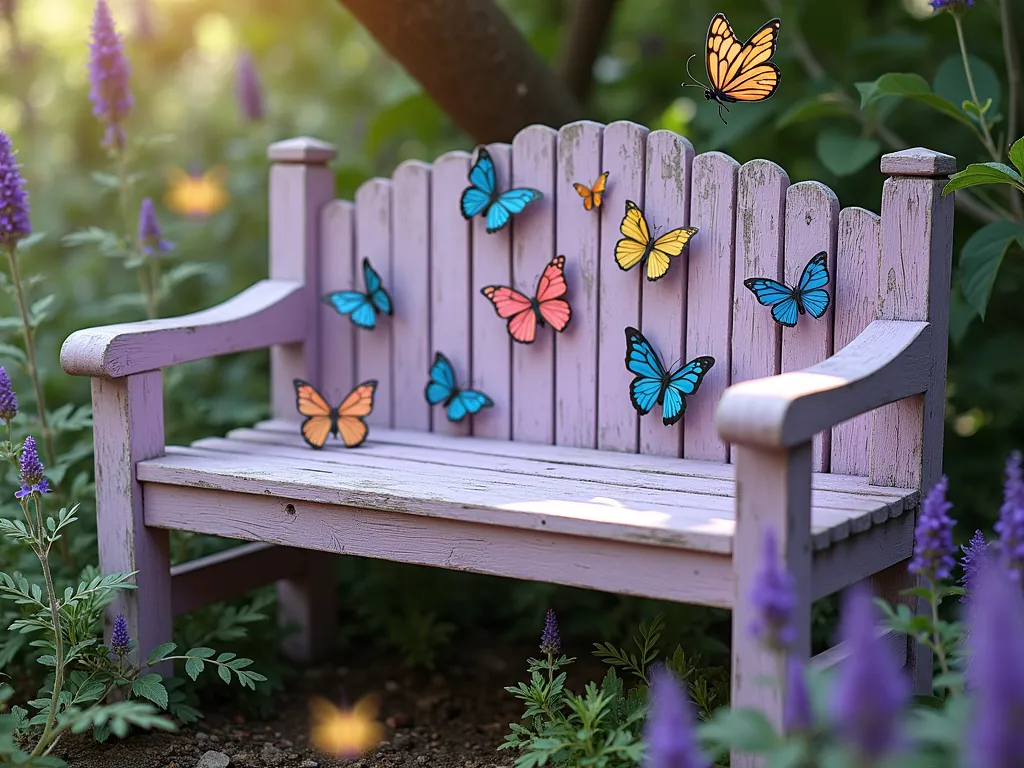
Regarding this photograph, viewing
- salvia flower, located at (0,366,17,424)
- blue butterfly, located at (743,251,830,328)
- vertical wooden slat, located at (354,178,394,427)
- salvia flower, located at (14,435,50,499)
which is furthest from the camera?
vertical wooden slat, located at (354,178,394,427)

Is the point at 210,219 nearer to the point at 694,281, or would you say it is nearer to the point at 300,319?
the point at 300,319

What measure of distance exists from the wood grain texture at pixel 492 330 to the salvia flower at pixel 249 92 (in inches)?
65.7

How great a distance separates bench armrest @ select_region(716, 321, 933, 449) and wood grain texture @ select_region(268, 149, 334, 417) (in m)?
1.55

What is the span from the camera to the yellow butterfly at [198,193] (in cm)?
466

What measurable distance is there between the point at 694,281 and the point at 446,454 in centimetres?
73

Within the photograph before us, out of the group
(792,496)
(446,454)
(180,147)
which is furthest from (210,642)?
(180,147)

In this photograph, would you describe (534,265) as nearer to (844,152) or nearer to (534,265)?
(534,265)

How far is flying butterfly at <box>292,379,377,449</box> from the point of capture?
10.0 ft

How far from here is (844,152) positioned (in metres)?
3.28

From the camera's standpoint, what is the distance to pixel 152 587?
290 cm

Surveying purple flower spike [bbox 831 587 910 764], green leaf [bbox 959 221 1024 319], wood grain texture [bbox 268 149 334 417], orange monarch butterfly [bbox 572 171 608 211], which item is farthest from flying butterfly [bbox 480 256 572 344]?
purple flower spike [bbox 831 587 910 764]

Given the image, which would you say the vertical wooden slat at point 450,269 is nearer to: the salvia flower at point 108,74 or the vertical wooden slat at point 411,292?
the vertical wooden slat at point 411,292

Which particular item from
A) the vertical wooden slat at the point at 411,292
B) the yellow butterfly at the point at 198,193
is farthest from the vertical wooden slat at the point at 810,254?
the yellow butterfly at the point at 198,193

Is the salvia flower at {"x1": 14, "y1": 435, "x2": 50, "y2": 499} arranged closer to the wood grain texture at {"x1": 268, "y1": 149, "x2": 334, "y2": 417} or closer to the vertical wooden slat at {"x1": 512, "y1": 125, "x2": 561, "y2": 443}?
the wood grain texture at {"x1": 268, "y1": 149, "x2": 334, "y2": 417}
